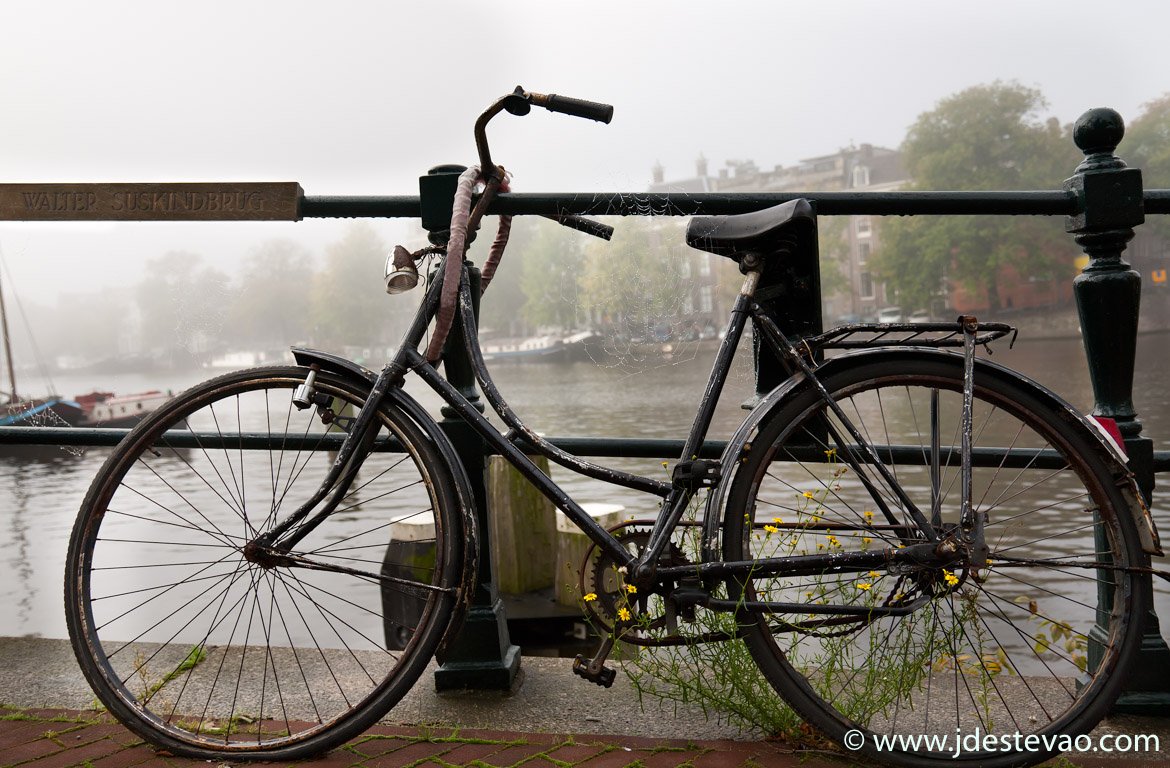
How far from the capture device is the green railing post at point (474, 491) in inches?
76.0

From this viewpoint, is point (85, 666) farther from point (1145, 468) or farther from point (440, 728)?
point (1145, 468)

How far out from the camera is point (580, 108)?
1.74m

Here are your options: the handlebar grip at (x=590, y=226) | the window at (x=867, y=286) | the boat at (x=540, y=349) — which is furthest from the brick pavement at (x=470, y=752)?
the window at (x=867, y=286)

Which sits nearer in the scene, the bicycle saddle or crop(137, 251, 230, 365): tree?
the bicycle saddle

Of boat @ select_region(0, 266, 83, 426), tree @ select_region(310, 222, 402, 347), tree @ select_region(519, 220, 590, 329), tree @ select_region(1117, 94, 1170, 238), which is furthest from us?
tree @ select_region(1117, 94, 1170, 238)

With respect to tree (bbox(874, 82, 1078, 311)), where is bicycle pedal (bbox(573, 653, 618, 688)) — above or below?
below

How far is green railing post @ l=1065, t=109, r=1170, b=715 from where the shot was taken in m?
1.79

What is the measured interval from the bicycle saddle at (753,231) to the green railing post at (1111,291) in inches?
24.3

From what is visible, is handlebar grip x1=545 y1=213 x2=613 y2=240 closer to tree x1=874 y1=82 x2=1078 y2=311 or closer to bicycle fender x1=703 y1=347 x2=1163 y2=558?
bicycle fender x1=703 y1=347 x2=1163 y2=558

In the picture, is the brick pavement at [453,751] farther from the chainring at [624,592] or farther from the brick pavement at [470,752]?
the chainring at [624,592]

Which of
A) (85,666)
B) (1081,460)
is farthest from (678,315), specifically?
(85,666)

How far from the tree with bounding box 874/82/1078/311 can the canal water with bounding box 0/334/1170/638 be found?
1035 centimetres

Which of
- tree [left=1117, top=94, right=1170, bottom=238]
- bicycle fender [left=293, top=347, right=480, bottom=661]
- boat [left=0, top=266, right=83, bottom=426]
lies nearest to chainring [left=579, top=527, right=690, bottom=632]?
bicycle fender [left=293, top=347, right=480, bottom=661]

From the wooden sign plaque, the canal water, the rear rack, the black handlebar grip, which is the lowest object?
the canal water
